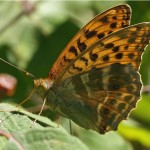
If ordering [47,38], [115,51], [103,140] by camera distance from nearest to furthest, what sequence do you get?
[115,51]
[103,140]
[47,38]

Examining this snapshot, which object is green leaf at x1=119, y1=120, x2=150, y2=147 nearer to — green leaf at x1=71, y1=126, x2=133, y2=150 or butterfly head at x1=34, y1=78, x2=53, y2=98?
green leaf at x1=71, y1=126, x2=133, y2=150

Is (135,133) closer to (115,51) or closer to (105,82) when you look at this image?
(105,82)

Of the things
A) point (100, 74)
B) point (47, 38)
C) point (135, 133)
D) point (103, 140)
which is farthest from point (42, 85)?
point (47, 38)

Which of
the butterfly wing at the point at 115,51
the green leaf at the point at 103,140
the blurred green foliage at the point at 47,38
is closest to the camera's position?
the butterfly wing at the point at 115,51

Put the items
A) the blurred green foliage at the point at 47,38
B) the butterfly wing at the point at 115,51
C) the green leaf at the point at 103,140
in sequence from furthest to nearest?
the blurred green foliage at the point at 47,38 → the green leaf at the point at 103,140 → the butterfly wing at the point at 115,51

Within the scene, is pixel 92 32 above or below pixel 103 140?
above

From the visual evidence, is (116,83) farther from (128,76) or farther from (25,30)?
(25,30)

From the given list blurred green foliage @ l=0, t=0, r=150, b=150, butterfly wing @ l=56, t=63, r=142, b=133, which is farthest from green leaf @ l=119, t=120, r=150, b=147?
butterfly wing @ l=56, t=63, r=142, b=133

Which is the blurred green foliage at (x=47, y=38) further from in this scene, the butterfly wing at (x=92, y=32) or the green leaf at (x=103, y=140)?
the butterfly wing at (x=92, y=32)

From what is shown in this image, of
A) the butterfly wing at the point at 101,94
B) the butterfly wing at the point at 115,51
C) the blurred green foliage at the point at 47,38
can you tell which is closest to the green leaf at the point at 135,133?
the blurred green foliage at the point at 47,38
